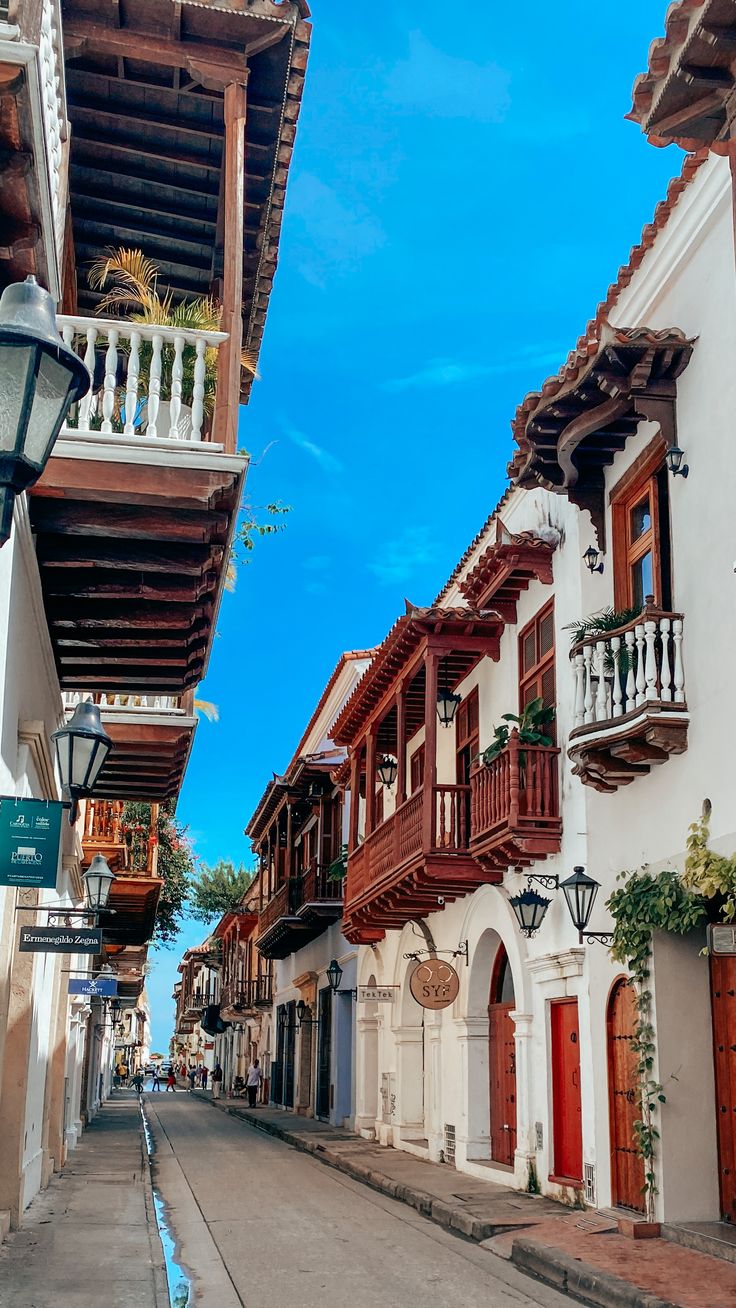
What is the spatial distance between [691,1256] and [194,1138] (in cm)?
1793

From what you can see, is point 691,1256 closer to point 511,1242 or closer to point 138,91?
point 511,1242

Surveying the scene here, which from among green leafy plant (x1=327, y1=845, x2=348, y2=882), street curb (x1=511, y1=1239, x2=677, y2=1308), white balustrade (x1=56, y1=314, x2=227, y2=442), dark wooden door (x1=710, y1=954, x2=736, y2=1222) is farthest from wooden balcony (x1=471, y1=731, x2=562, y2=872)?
green leafy plant (x1=327, y1=845, x2=348, y2=882)

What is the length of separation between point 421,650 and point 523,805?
368 cm

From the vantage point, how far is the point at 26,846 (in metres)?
7.37

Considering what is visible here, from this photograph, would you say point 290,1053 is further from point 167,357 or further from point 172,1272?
point 167,357

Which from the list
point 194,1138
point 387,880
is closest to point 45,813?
point 387,880

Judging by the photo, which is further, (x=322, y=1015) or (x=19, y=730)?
(x=322, y=1015)

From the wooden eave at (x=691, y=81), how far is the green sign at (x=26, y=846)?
543cm

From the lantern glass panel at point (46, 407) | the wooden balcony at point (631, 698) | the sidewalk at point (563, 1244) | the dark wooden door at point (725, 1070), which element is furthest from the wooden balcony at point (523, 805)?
the lantern glass panel at point (46, 407)

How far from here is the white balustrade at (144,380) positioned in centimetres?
790

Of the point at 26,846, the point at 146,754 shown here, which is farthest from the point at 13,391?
the point at 146,754

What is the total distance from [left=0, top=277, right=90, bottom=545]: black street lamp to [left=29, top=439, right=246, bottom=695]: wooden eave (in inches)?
146

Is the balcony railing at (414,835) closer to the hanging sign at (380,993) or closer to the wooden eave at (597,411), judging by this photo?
the hanging sign at (380,993)

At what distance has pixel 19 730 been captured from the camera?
9039 mm
